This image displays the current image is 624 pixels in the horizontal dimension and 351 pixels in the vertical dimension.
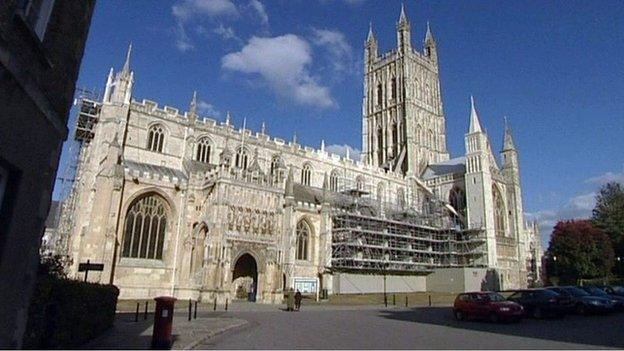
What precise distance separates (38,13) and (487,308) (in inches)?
705

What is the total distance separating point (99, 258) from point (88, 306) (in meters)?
18.6

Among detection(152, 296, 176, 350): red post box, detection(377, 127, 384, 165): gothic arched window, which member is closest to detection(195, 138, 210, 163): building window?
detection(152, 296, 176, 350): red post box

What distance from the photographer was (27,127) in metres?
6.21

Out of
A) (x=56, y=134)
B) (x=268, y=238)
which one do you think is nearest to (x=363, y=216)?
(x=268, y=238)

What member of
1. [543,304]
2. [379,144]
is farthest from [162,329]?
[379,144]

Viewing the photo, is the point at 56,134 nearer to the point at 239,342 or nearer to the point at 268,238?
the point at 239,342

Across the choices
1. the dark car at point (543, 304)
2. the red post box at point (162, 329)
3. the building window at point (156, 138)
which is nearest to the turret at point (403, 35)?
the building window at point (156, 138)

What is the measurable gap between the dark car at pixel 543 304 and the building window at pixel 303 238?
62.5 feet

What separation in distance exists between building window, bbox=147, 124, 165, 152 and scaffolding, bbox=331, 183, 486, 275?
16.3m

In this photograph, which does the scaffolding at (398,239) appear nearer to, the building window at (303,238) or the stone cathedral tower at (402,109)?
the building window at (303,238)

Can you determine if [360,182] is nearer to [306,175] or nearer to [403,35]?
[306,175]

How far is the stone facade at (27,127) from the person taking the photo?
5.59 m

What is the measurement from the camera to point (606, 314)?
21.6 metres

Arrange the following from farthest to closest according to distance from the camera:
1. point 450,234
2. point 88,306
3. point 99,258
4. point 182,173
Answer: point 450,234
point 182,173
point 99,258
point 88,306
